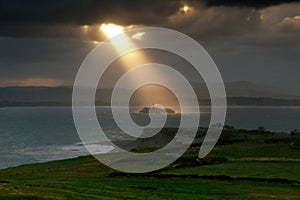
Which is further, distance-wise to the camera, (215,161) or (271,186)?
(215,161)

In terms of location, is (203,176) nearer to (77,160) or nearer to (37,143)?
(77,160)

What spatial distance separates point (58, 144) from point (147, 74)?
7355cm

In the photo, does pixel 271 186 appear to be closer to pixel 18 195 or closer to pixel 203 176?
pixel 203 176

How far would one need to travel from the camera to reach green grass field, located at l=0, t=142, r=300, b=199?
45750 millimetres

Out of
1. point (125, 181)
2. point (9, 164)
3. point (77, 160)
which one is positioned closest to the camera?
point (125, 181)

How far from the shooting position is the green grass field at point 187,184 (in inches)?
1801

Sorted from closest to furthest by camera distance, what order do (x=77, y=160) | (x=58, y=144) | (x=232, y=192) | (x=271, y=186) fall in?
(x=232, y=192), (x=271, y=186), (x=77, y=160), (x=58, y=144)

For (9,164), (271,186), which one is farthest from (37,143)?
(271,186)

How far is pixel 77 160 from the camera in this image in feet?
394

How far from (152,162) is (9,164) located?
61.1 metres

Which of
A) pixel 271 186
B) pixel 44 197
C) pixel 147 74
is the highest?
pixel 147 74

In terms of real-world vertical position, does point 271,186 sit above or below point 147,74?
below

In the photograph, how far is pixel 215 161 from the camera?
87188 millimetres

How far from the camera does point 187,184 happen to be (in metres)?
62.0
